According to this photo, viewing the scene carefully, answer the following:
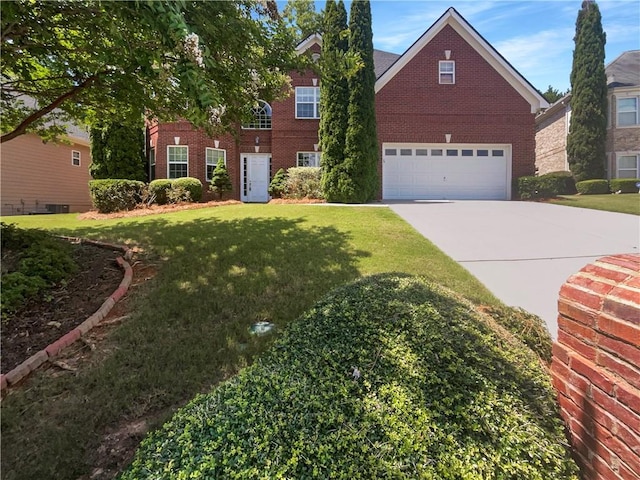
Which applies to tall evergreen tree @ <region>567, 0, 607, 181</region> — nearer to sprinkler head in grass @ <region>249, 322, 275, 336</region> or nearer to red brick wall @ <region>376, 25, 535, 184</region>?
red brick wall @ <region>376, 25, 535, 184</region>

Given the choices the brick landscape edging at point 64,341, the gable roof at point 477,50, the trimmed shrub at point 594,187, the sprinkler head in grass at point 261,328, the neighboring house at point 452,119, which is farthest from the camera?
the trimmed shrub at point 594,187

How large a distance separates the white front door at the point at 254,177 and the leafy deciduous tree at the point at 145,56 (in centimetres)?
1036

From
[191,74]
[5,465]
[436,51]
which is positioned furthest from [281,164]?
[5,465]

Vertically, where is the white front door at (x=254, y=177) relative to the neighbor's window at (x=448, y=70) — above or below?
below

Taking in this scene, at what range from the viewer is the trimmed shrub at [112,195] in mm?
13047

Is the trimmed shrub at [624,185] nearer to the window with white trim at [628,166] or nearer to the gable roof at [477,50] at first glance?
the window with white trim at [628,166]

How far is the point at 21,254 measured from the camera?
16.7ft

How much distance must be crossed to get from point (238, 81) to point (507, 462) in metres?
4.94

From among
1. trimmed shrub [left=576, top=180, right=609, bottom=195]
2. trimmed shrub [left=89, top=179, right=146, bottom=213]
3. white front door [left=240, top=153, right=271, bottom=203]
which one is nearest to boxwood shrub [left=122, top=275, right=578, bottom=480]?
trimmed shrub [left=89, top=179, right=146, bottom=213]

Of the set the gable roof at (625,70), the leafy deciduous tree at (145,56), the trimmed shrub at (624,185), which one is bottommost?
the trimmed shrub at (624,185)

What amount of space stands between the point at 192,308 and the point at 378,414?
3.16 m

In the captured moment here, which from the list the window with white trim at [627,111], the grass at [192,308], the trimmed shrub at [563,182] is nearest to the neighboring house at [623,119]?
the window with white trim at [627,111]

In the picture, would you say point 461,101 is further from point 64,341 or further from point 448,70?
point 64,341

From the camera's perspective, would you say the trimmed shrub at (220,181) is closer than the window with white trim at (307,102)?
Yes
